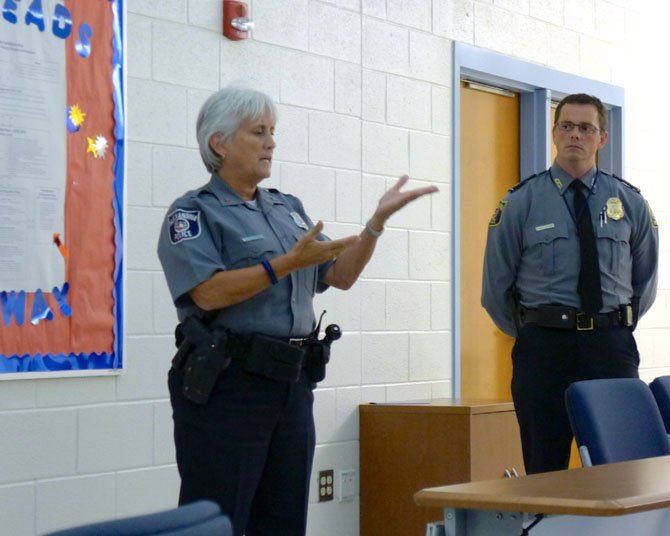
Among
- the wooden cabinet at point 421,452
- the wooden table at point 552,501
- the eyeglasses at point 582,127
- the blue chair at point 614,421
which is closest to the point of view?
the wooden table at point 552,501

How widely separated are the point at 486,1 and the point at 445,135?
694mm

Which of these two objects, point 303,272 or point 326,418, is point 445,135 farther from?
point 303,272

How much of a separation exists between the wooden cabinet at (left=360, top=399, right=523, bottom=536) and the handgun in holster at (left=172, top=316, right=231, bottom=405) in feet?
6.33

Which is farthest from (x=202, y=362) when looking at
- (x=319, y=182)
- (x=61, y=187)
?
(x=319, y=182)

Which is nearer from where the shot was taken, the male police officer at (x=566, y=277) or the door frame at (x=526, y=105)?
the male police officer at (x=566, y=277)

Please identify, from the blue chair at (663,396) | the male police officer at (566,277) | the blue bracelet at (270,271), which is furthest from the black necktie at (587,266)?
the blue bracelet at (270,271)

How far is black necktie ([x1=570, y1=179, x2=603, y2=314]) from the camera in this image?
12.3 feet

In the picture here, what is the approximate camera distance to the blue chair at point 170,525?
1187 millimetres

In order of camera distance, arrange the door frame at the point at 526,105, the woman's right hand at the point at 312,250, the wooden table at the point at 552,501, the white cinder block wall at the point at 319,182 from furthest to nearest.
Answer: the door frame at the point at 526,105
the white cinder block wall at the point at 319,182
the woman's right hand at the point at 312,250
the wooden table at the point at 552,501

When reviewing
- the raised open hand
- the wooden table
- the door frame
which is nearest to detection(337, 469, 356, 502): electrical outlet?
the door frame

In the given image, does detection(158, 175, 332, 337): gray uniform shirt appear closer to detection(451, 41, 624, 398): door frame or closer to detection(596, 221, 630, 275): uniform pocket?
detection(596, 221, 630, 275): uniform pocket

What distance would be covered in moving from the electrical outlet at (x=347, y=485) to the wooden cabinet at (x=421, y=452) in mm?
47

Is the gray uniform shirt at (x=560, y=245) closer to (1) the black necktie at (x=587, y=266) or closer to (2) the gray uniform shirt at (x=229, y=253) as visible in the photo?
(1) the black necktie at (x=587, y=266)

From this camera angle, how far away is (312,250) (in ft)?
8.68
